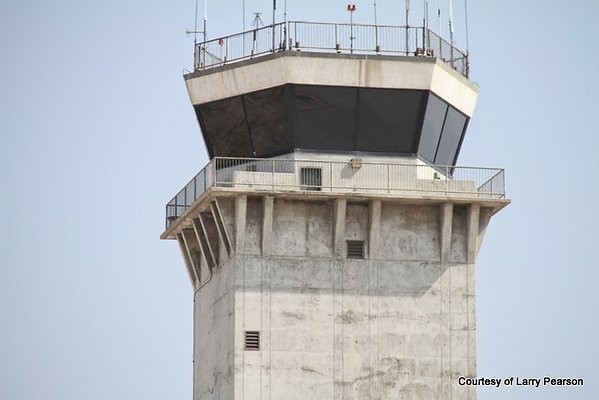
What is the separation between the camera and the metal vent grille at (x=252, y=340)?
81750 millimetres

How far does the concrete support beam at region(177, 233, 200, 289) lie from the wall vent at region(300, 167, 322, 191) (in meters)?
6.19

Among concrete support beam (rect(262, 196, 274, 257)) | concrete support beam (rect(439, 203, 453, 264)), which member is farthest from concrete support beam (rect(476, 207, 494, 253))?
concrete support beam (rect(262, 196, 274, 257))

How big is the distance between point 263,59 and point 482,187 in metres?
8.07

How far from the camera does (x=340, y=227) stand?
82562mm

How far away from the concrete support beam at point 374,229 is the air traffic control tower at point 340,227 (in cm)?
7

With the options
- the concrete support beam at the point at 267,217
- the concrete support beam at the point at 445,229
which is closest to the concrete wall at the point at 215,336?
the concrete support beam at the point at 267,217

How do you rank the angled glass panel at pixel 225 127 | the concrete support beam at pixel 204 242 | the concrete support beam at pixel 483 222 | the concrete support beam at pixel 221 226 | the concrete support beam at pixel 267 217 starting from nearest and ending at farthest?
the concrete support beam at pixel 267 217 → the concrete support beam at pixel 221 226 → the concrete support beam at pixel 483 222 → the angled glass panel at pixel 225 127 → the concrete support beam at pixel 204 242

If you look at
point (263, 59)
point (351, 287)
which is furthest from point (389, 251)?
point (263, 59)

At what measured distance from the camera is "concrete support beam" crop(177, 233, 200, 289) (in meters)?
87.3

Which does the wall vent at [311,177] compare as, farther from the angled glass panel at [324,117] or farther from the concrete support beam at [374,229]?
the concrete support beam at [374,229]

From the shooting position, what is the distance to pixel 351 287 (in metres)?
82.7

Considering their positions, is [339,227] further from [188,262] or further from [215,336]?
[188,262]

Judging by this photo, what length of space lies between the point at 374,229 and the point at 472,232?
10.5 feet

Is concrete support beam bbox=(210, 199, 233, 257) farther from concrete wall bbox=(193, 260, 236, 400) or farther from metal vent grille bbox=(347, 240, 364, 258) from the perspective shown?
metal vent grille bbox=(347, 240, 364, 258)
